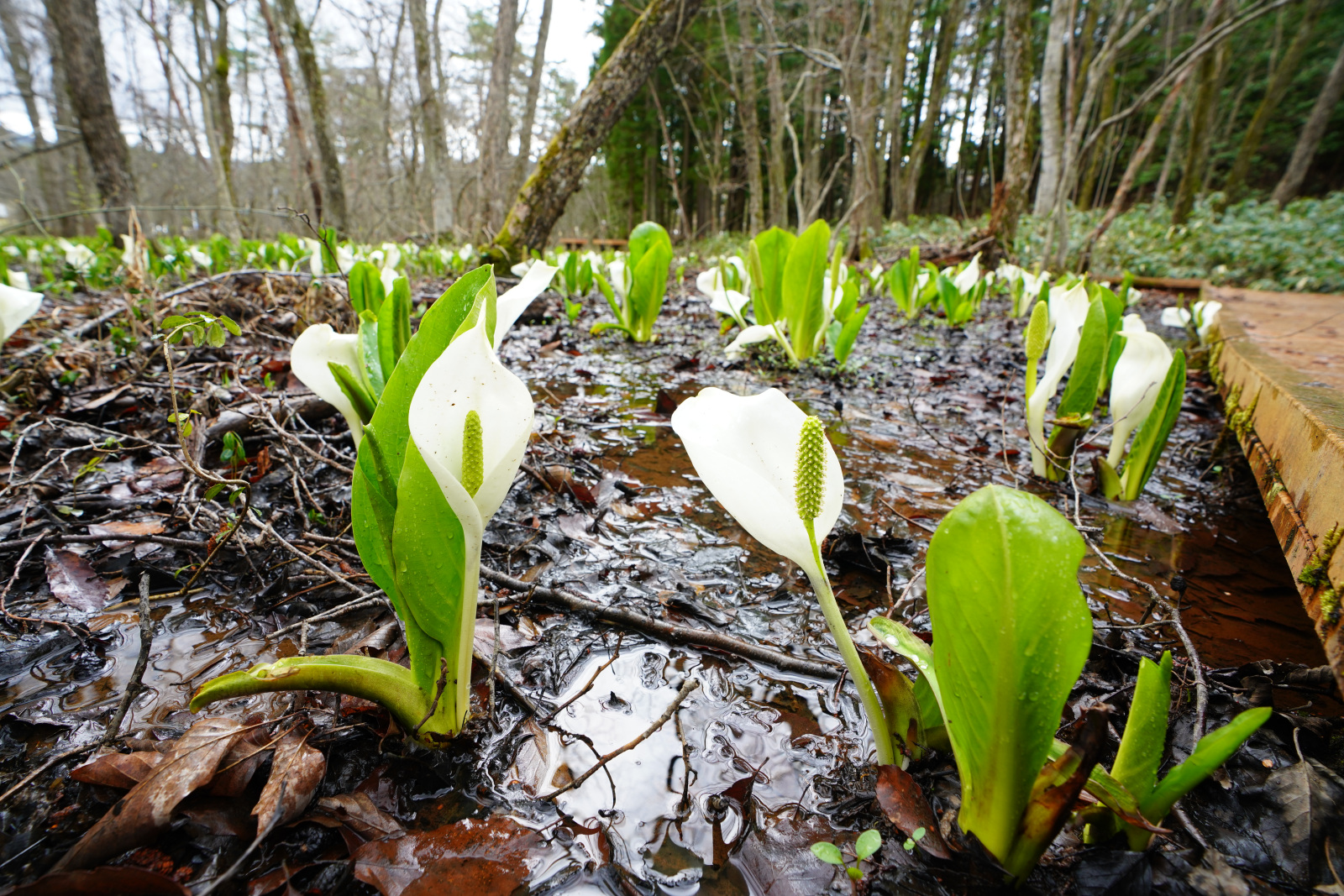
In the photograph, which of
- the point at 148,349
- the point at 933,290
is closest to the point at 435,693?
the point at 148,349

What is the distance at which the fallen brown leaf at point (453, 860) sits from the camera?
585 millimetres

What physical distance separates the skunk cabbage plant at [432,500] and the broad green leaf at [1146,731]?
0.58 metres

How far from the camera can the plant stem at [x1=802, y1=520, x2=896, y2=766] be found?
0.62m

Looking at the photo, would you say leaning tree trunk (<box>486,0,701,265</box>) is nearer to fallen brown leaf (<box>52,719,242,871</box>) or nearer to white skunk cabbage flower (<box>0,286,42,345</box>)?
white skunk cabbage flower (<box>0,286,42,345</box>)

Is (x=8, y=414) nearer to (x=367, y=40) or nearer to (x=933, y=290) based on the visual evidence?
(x=933, y=290)

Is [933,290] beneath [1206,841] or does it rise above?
above

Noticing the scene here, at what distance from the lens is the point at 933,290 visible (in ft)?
12.5

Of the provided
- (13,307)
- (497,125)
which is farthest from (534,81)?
(13,307)

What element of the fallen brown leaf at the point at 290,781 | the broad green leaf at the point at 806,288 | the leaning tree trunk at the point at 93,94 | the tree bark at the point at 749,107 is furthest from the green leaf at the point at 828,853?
the leaning tree trunk at the point at 93,94

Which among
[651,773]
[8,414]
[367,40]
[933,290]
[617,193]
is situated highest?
[367,40]

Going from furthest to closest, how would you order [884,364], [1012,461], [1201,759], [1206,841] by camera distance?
[884,364], [1012,461], [1206,841], [1201,759]

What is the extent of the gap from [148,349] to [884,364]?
2908mm

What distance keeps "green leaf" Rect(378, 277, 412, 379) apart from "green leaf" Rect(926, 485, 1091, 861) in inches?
34.3

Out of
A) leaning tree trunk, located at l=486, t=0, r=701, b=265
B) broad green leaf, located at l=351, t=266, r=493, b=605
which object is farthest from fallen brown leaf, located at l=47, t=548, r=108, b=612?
leaning tree trunk, located at l=486, t=0, r=701, b=265
